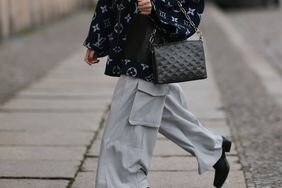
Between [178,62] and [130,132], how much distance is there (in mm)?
406

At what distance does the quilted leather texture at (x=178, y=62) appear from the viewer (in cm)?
338

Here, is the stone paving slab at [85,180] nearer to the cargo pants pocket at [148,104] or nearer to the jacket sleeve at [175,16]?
the cargo pants pocket at [148,104]

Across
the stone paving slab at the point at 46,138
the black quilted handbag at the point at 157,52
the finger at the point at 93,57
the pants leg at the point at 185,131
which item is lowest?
the stone paving slab at the point at 46,138

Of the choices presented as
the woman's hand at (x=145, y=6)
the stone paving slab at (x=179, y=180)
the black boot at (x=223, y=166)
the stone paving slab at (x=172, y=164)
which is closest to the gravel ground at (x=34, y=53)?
the stone paving slab at (x=172, y=164)

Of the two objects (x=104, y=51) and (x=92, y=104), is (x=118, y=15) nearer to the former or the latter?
(x=104, y=51)

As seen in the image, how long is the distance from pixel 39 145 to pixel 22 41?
7.88 metres

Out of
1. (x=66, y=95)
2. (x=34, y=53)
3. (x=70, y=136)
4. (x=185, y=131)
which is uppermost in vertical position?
(x=185, y=131)

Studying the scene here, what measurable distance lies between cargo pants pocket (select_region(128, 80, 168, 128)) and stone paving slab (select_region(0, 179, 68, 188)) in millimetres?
887

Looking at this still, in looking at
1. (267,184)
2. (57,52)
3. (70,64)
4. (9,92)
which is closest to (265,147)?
(267,184)

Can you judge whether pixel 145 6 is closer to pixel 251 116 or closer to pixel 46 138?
pixel 46 138

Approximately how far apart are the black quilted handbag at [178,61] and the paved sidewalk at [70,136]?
89cm

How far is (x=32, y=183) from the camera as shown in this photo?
13.7ft

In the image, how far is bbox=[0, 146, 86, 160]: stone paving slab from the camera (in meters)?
4.78

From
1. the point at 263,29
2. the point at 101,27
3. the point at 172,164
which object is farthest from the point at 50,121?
the point at 263,29
